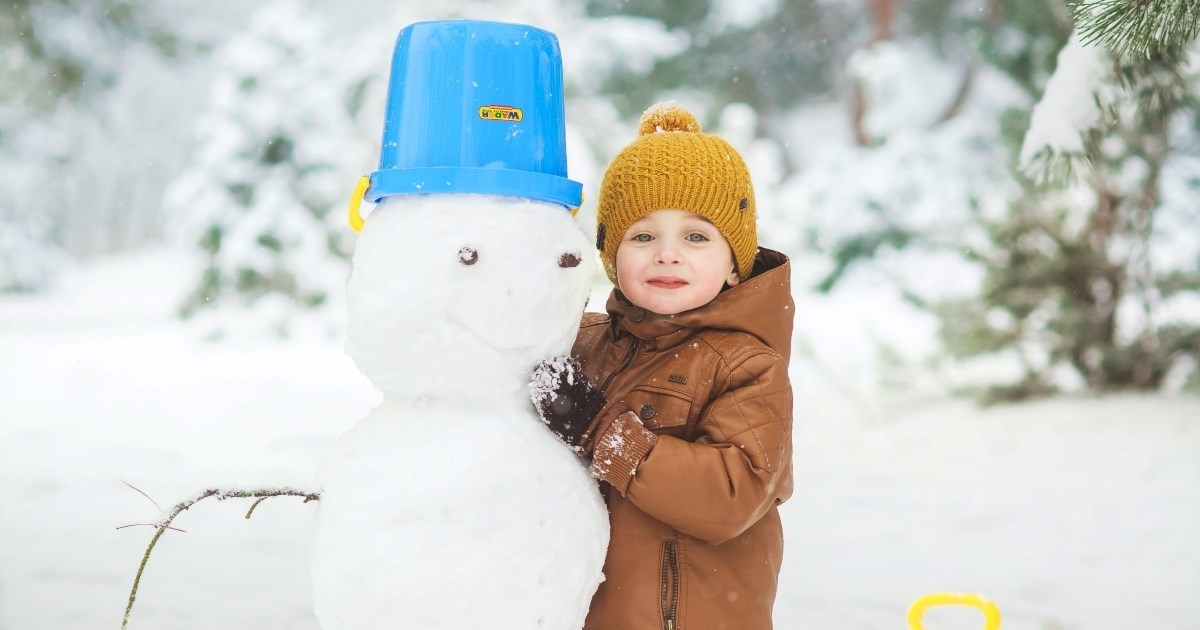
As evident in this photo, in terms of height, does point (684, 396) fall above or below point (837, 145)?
below

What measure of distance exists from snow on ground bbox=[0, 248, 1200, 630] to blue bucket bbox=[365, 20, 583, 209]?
650 millimetres

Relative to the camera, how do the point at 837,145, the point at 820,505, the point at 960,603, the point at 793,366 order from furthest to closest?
the point at 837,145 → the point at 793,366 → the point at 820,505 → the point at 960,603

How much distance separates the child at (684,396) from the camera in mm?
1562

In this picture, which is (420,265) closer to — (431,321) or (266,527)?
(431,321)

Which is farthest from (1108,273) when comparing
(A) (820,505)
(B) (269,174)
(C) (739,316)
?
(B) (269,174)

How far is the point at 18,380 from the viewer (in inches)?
329

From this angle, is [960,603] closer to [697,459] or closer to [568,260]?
[697,459]

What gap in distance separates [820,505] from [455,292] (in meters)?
4.11

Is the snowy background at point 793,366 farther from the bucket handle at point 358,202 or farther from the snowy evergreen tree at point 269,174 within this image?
the bucket handle at point 358,202

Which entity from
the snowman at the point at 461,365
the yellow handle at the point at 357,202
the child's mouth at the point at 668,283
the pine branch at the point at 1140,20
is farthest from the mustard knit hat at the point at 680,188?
the pine branch at the point at 1140,20

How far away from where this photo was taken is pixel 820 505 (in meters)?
5.16

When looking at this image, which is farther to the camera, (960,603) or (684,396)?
(960,603)

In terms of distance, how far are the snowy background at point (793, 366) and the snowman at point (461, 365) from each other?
10.6 inches

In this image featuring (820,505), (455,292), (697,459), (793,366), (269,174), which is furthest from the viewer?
(269,174)
